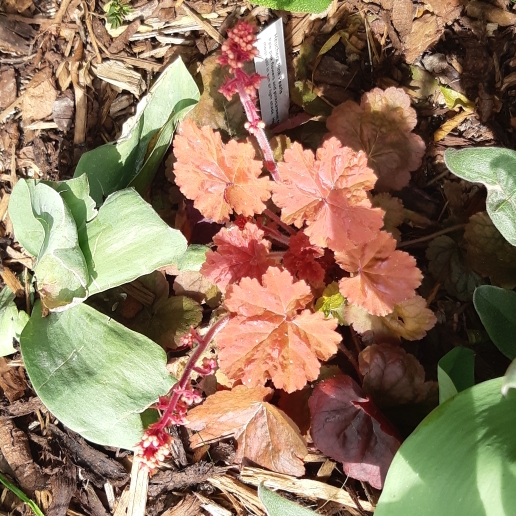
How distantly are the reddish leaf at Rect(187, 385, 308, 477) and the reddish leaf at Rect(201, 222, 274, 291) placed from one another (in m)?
0.27

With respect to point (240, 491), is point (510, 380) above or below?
above

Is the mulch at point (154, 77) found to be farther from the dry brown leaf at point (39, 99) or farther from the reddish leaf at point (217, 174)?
the reddish leaf at point (217, 174)

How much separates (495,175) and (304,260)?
40cm

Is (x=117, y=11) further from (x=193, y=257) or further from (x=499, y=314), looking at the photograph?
(x=499, y=314)

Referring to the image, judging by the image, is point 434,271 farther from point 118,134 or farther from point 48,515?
point 48,515

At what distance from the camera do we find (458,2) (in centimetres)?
148

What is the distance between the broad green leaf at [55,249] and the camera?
1167 millimetres

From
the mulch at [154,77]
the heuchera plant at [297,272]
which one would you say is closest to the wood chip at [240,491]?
the mulch at [154,77]

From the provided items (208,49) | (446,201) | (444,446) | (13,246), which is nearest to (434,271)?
(446,201)

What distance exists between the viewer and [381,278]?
114 centimetres

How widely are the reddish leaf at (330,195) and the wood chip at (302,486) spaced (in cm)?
57

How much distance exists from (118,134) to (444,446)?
44.8 inches

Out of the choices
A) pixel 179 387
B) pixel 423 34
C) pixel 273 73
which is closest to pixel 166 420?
pixel 179 387

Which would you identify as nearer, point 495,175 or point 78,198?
point 495,175
